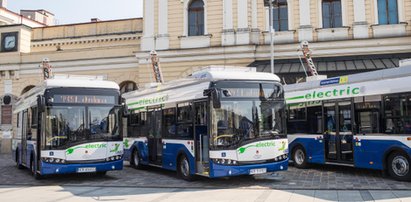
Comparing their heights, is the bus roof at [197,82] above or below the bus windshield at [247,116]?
above

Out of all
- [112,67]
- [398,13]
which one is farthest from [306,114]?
[112,67]

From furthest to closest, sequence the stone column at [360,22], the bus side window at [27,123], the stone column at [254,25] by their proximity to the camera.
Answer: the stone column at [254,25] → the stone column at [360,22] → the bus side window at [27,123]

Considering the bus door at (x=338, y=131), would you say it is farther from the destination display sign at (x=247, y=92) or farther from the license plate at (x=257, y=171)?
the license plate at (x=257, y=171)

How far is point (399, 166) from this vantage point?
1265 centimetres

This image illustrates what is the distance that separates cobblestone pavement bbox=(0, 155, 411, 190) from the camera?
12354 millimetres

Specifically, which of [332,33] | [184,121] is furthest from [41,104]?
[332,33]

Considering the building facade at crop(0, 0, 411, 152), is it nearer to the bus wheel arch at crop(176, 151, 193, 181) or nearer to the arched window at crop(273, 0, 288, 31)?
the arched window at crop(273, 0, 288, 31)

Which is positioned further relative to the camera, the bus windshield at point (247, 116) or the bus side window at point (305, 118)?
the bus side window at point (305, 118)

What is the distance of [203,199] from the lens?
1063cm

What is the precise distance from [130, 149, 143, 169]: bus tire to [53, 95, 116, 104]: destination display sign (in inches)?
158

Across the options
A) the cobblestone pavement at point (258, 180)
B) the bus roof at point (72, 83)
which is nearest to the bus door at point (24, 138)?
the cobblestone pavement at point (258, 180)

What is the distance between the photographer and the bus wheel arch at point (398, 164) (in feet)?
40.5

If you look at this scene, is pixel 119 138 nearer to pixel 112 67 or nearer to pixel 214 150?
pixel 214 150

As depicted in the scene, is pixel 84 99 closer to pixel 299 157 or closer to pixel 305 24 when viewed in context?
pixel 299 157
